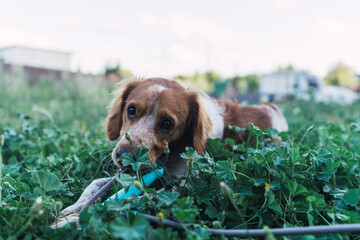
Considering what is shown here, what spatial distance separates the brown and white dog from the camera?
229 cm

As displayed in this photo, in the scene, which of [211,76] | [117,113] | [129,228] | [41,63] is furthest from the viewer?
[211,76]

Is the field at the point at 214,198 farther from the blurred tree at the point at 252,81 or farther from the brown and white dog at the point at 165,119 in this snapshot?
the blurred tree at the point at 252,81

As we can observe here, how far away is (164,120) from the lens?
2361 mm

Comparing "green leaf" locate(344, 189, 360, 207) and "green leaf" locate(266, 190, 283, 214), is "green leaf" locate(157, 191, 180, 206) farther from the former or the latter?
"green leaf" locate(344, 189, 360, 207)

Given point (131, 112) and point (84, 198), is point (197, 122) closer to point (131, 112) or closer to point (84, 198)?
point (131, 112)

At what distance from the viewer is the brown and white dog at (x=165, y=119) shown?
7.51 feet

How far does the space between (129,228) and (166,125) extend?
4.28ft

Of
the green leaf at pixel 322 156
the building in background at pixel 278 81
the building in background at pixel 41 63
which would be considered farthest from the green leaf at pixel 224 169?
the building in background at pixel 278 81

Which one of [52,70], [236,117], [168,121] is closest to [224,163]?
[168,121]

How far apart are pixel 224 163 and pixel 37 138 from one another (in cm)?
226


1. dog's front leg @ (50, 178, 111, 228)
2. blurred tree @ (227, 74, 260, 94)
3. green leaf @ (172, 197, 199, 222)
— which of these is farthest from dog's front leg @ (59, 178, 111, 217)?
blurred tree @ (227, 74, 260, 94)

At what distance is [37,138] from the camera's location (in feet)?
10.3

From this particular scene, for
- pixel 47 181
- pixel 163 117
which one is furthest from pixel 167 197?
pixel 163 117

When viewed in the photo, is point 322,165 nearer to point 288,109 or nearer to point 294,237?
point 294,237
